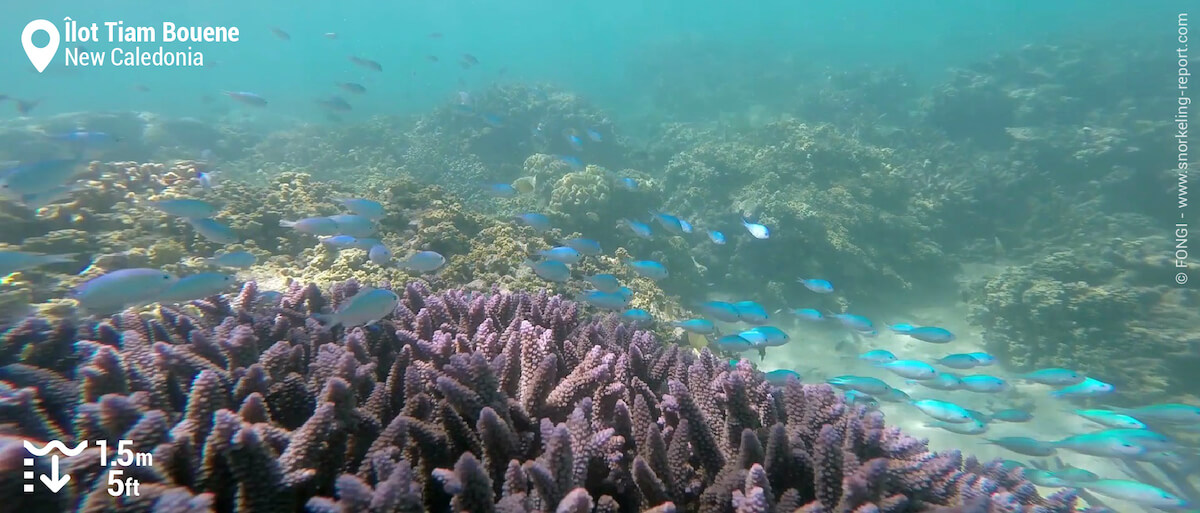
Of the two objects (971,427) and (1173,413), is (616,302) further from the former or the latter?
(1173,413)

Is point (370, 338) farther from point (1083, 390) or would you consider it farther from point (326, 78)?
point (326, 78)

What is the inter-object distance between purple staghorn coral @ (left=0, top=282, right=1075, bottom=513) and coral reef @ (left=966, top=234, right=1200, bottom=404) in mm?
9822

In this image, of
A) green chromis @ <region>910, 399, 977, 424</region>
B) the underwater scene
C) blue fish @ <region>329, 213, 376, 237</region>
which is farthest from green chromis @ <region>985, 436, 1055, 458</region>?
blue fish @ <region>329, 213, 376, 237</region>

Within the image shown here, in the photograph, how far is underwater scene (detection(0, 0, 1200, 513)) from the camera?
207 cm

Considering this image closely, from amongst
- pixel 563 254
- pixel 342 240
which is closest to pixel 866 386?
pixel 563 254

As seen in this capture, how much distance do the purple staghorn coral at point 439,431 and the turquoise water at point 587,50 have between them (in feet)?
54.9

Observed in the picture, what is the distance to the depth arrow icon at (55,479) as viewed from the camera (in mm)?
1668

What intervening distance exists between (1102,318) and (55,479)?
49.6 ft

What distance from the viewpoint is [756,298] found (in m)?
12.5

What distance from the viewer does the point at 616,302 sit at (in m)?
5.35

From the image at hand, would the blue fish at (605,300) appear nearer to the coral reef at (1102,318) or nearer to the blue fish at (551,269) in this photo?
the blue fish at (551,269)

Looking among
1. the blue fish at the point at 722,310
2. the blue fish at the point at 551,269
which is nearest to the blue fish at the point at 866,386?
the blue fish at the point at 722,310

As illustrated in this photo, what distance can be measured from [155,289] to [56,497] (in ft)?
7.43

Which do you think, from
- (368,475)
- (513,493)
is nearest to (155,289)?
(368,475)
